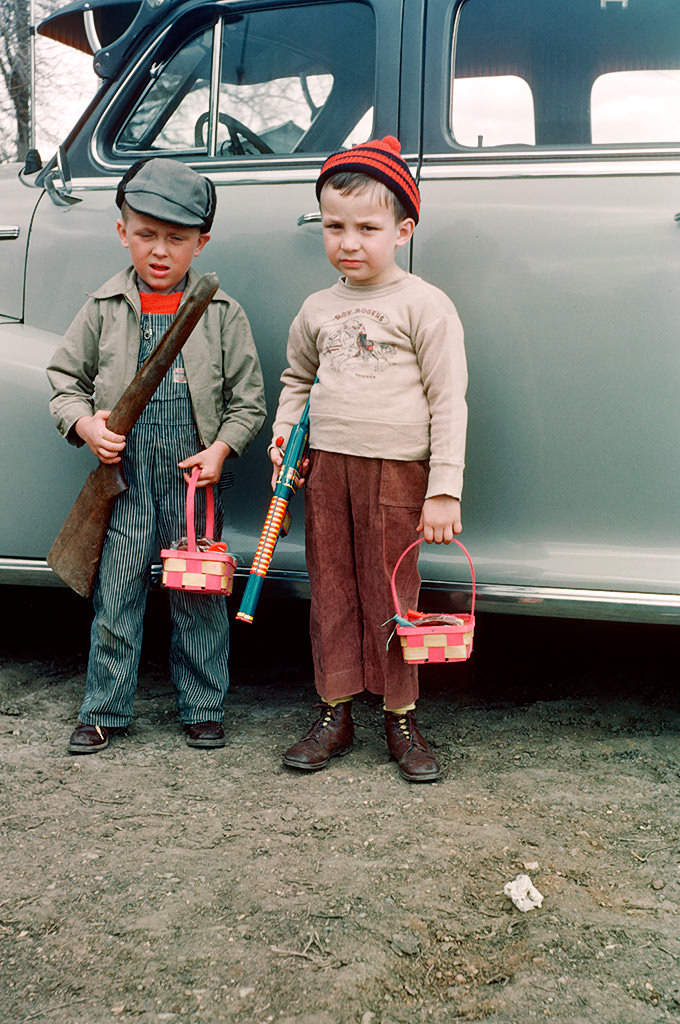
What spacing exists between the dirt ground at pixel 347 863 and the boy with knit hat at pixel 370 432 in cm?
22

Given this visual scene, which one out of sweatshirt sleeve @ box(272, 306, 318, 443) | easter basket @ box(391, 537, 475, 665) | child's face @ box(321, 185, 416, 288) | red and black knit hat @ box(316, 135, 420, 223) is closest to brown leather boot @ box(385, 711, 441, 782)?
easter basket @ box(391, 537, 475, 665)

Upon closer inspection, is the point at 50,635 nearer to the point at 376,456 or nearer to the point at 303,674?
the point at 303,674

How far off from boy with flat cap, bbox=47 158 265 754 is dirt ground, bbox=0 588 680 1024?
0.74 ft

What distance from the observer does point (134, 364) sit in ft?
7.88

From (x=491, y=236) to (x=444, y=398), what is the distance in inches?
20.6

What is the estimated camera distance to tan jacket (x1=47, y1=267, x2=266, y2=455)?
240 cm

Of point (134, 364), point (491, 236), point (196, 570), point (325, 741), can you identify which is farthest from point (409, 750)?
point (491, 236)

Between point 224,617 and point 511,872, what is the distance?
1.04m

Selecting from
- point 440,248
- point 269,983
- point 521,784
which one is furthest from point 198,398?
point 269,983

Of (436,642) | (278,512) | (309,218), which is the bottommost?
(436,642)

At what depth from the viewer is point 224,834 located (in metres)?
2.00

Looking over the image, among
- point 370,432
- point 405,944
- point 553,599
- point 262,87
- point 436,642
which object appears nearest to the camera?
point 405,944

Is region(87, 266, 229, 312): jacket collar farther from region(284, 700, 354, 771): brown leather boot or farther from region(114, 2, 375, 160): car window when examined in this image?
region(284, 700, 354, 771): brown leather boot

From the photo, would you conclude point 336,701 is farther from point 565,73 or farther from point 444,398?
point 565,73
